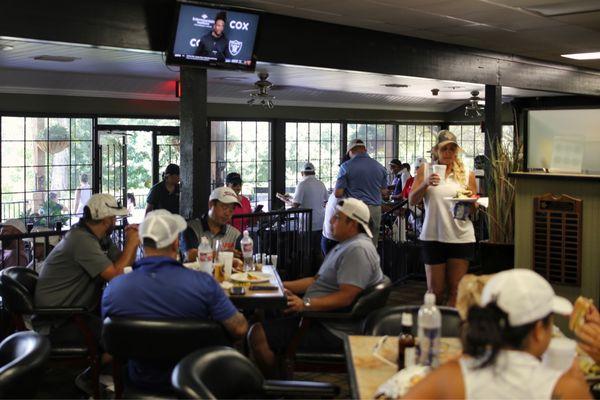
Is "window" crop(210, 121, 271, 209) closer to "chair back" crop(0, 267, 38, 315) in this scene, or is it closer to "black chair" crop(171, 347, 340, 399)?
"chair back" crop(0, 267, 38, 315)

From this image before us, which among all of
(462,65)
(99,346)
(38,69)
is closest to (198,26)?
(99,346)

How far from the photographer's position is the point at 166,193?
978 centimetres

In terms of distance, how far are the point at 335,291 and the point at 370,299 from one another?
0.34 metres

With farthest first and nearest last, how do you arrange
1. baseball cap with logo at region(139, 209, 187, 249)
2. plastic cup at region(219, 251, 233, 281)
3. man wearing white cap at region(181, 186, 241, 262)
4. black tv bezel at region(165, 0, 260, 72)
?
black tv bezel at region(165, 0, 260, 72) < man wearing white cap at region(181, 186, 241, 262) < plastic cup at region(219, 251, 233, 281) < baseball cap with logo at region(139, 209, 187, 249)

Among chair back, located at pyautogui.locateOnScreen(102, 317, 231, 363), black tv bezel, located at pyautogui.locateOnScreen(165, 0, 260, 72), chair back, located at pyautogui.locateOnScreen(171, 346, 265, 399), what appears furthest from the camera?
black tv bezel, located at pyautogui.locateOnScreen(165, 0, 260, 72)

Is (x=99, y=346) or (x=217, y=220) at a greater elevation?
(x=217, y=220)

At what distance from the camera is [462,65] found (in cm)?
945

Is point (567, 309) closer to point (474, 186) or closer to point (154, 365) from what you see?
point (154, 365)

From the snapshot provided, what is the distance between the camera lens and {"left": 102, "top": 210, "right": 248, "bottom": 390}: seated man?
3574 millimetres

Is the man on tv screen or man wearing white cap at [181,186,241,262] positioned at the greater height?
the man on tv screen

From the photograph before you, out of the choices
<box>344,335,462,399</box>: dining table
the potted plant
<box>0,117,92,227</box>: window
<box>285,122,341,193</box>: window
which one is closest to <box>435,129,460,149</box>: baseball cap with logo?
the potted plant

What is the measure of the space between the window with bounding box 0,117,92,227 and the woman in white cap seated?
398 inches

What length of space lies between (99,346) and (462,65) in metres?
6.21

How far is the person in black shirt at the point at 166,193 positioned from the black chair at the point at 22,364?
255 inches
